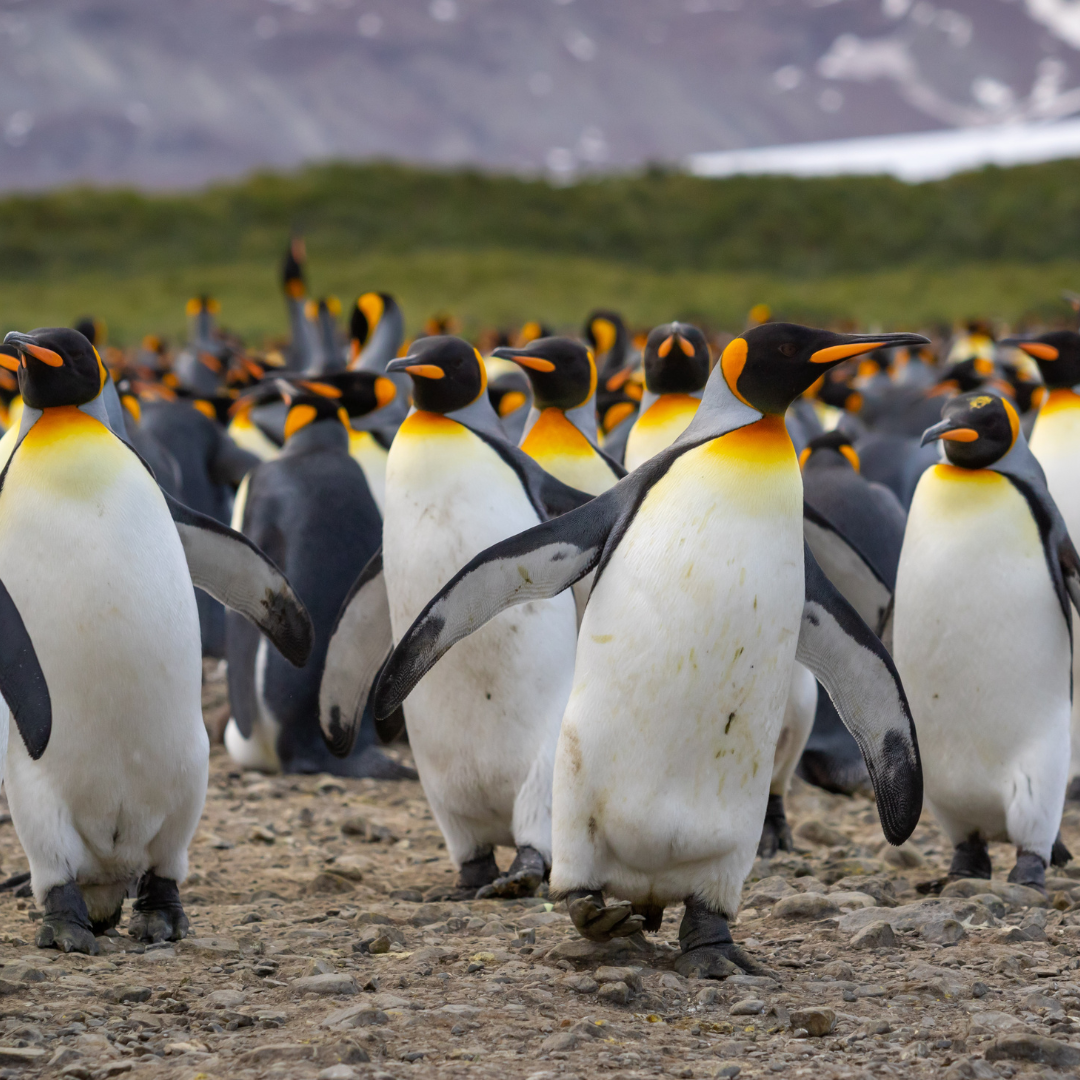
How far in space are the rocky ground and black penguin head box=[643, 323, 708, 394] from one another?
1812 millimetres

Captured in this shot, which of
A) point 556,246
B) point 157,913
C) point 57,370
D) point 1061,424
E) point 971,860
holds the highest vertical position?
point 556,246

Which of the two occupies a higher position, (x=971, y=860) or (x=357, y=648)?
(x=357, y=648)

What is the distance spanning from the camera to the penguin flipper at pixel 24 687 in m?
2.42

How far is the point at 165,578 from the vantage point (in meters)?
3.12

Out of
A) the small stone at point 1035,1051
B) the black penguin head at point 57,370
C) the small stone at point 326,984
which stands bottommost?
the small stone at point 326,984

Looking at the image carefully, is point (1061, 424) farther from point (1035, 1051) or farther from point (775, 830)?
point (1035, 1051)

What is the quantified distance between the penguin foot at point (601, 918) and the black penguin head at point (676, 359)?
2398 mm

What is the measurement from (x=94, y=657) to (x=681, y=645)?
128 cm

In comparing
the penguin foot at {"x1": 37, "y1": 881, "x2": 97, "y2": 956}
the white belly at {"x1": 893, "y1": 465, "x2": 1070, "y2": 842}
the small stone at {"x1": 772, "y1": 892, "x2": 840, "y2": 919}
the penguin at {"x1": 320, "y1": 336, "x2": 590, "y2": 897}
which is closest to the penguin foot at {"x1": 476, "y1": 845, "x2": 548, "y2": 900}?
the penguin at {"x1": 320, "y1": 336, "x2": 590, "y2": 897}

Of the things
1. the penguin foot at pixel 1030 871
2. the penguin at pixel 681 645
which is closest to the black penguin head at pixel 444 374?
the penguin at pixel 681 645

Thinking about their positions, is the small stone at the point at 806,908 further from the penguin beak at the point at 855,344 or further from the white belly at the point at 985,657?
the penguin beak at the point at 855,344

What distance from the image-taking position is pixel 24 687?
8.06 feet

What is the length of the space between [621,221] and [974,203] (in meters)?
10.5

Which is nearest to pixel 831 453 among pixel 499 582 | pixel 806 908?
pixel 806 908
